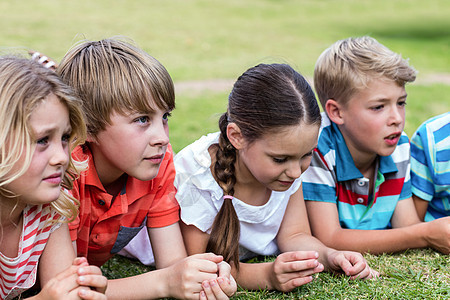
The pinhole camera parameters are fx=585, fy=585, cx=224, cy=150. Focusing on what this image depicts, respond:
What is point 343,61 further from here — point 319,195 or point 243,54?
point 243,54

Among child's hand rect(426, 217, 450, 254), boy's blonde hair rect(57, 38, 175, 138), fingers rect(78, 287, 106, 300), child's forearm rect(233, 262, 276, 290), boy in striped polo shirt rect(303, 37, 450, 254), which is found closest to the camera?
fingers rect(78, 287, 106, 300)

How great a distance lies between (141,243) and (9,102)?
149 centimetres

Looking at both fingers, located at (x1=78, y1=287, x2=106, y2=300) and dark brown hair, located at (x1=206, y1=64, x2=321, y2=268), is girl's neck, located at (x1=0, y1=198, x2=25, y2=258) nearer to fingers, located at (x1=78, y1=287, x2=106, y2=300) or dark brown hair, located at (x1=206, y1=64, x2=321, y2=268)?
fingers, located at (x1=78, y1=287, x2=106, y2=300)

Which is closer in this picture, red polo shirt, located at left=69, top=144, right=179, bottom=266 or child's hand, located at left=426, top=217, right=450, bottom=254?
red polo shirt, located at left=69, top=144, right=179, bottom=266

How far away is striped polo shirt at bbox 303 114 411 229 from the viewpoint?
367 cm

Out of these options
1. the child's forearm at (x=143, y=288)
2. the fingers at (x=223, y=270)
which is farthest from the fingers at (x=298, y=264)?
the child's forearm at (x=143, y=288)

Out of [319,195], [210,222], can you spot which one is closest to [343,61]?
[319,195]

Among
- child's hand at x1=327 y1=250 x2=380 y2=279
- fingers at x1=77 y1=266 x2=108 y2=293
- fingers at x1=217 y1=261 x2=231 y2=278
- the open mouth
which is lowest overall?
child's hand at x1=327 y1=250 x2=380 y2=279

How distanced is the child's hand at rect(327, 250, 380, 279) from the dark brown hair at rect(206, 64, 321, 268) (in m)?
0.53

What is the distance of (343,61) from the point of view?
3781 mm

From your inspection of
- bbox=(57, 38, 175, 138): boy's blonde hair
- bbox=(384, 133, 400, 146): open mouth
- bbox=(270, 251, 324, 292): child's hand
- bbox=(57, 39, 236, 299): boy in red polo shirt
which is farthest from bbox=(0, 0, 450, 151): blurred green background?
bbox=(270, 251, 324, 292): child's hand

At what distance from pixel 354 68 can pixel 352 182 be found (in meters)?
0.73

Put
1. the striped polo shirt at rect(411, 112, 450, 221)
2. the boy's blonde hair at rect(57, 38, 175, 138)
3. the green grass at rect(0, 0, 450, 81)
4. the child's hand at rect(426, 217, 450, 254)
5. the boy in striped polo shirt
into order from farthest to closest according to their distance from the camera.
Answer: the green grass at rect(0, 0, 450, 81)
the striped polo shirt at rect(411, 112, 450, 221)
the boy in striped polo shirt
the child's hand at rect(426, 217, 450, 254)
the boy's blonde hair at rect(57, 38, 175, 138)

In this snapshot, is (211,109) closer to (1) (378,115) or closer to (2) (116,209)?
(1) (378,115)
